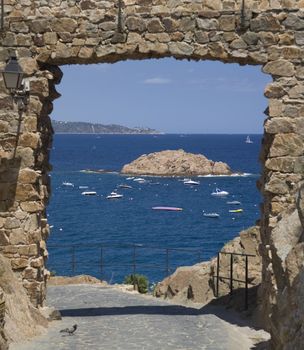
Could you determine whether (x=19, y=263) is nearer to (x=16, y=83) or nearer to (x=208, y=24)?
(x=16, y=83)

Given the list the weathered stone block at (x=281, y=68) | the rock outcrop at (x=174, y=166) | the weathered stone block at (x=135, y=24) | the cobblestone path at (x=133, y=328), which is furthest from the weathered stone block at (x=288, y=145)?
the rock outcrop at (x=174, y=166)

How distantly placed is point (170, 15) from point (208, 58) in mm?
912

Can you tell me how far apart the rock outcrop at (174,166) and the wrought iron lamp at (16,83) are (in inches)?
3388

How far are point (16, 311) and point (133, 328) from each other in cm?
194

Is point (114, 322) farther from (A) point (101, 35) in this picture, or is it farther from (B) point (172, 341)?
(A) point (101, 35)

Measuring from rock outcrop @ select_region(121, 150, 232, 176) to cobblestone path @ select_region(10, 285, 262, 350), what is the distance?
84036mm

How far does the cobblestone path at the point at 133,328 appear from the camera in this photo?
31.5 feet

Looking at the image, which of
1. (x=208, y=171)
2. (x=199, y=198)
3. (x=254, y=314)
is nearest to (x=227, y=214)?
(x=199, y=198)

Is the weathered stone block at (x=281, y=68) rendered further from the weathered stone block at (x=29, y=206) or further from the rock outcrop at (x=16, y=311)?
the rock outcrop at (x=16, y=311)

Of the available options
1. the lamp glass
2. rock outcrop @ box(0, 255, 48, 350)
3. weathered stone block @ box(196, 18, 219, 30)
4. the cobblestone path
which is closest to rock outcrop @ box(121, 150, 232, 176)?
the cobblestone path

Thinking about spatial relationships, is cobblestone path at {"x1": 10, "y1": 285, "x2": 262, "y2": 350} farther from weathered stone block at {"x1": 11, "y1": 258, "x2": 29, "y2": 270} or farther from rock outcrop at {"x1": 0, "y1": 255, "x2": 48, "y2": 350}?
weathered stone block at {"x1": 11, "y1": 258, "x2": 29, "y2": 270}

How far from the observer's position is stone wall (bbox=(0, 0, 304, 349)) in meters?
10.7

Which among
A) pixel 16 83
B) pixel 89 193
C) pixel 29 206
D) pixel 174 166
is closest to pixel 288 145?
pixel 29 206

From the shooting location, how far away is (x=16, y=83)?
10656 mm
